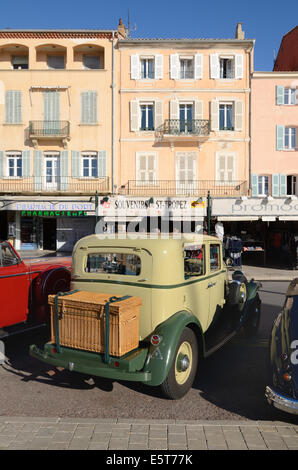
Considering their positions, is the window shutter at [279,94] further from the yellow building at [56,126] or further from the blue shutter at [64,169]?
the blue shutter at [64,169]

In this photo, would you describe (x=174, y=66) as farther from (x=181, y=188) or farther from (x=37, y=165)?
(x=37, y=165)

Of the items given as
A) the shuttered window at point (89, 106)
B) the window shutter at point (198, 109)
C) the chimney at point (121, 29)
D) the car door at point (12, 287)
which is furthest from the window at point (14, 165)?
the car door at point (12, 287)

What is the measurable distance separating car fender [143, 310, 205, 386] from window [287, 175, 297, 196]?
17.6 meters

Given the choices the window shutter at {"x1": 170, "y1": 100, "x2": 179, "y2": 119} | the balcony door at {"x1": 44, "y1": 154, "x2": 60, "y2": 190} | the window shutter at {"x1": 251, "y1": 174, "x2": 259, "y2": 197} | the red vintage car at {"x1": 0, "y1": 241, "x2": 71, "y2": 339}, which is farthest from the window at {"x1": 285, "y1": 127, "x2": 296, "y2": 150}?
Result: the red vintage car at {"x1": 0, "y1": 241, "x2": 71, "y2": 339}

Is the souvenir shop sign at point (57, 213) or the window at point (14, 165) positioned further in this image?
the window at point (14, 165)

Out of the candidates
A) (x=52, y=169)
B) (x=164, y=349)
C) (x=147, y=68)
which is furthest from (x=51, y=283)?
(x=147, y=68)

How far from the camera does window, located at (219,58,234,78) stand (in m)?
19.2

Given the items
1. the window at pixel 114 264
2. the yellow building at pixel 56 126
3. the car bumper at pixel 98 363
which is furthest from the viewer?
the yellow building at pixel 56 126

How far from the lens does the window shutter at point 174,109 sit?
61.7 feet

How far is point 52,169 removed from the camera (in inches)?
757

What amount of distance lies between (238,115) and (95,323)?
17.9 metres

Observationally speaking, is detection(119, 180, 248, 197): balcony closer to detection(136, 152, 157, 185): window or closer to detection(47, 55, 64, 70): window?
detection(136, 152, 157, 185): window

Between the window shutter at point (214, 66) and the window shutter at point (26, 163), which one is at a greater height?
the window shutter at point (214, 66)

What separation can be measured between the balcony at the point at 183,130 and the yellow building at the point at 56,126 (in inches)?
116
